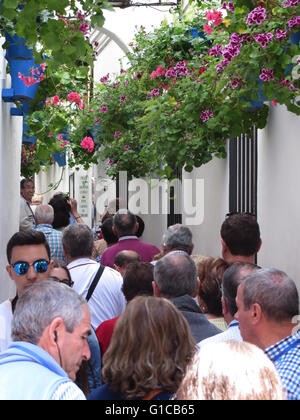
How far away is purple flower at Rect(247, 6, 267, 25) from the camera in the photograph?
4.51 metres

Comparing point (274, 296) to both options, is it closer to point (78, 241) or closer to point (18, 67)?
point (78, 241)

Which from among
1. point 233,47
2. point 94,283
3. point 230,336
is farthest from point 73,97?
point 230,336

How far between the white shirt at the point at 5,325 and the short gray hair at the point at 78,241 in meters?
1.85

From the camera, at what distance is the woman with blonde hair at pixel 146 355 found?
114 inches

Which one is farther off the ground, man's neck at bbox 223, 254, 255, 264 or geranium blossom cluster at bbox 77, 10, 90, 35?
geranium blossom cluster at bbox 77, 10, 90, 35

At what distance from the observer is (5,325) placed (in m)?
4.01

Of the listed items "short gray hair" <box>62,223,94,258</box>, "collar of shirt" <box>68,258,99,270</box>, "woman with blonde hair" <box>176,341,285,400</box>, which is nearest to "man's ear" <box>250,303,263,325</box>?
"woman with blonde hair" <box>176,341,285,400</box>

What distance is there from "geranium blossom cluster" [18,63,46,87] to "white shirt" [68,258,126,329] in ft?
4.90

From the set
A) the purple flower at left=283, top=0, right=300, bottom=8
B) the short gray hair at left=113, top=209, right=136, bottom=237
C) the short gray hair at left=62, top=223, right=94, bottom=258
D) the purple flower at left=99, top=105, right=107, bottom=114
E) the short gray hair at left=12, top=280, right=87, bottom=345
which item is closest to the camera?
the short gray hair at left=12, top=280, right=87, bottom=345

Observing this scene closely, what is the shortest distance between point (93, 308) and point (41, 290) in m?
2.64

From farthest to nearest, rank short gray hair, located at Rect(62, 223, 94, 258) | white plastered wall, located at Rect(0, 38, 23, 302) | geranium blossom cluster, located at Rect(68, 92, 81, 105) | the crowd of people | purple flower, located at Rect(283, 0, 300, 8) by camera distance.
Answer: geranium blossom cluster, located at Rect(68, 92, 81, 105), white plastered wall, located at Rect(0, 38, 23, 302), short gray hair, located at Rect(62, 223, 94, 258), purple flower, located at Rect(283, 0, 300, 8), the crowd of people

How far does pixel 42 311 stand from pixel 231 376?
36.7 inches

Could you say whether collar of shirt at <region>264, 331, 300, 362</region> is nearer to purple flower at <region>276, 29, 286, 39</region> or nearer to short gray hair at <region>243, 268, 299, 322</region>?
short gray hair at <region>243, 268, 299, 322</region>
